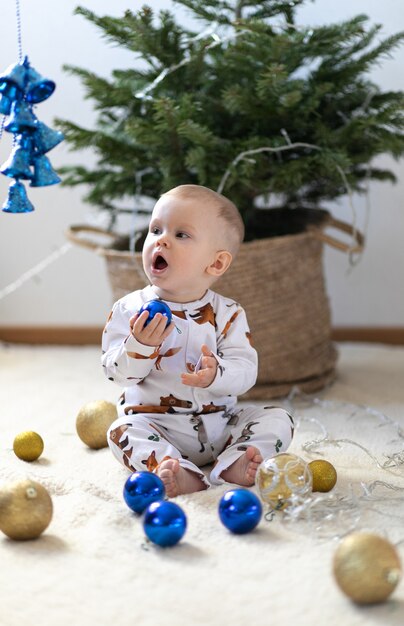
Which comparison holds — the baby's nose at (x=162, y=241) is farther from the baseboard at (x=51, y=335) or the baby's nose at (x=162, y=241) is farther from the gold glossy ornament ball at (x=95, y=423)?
the baseboard at (x=51, y=335)

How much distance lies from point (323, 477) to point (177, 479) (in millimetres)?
207

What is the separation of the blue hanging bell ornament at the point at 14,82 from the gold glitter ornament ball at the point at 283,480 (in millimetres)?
641

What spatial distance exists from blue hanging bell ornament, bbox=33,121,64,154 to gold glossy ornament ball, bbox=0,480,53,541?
0.52 meters

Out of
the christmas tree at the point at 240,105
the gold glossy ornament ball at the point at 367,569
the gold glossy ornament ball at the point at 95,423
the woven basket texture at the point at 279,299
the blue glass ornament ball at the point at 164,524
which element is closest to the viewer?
the gold glossy ornament ball at the point at 367,569

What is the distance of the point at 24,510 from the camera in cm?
102

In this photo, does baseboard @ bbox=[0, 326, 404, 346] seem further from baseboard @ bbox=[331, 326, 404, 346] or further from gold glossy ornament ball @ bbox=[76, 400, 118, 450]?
gold glossy ornament ball @ bbox=[76, 400, 118, 450]

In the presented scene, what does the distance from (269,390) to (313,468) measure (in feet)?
1.75

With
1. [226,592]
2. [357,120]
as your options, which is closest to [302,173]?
[357,120]

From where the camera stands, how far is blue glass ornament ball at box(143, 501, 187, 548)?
3.29ft

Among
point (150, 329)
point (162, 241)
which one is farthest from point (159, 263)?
point (150, 329)

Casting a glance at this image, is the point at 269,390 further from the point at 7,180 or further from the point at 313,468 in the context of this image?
the point at 7,180

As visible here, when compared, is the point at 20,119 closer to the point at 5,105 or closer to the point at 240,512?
the point at 5,105

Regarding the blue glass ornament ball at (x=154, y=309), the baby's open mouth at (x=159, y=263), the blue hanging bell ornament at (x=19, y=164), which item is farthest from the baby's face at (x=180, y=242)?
the blue hanging bell ornament at (x=19, y=164)

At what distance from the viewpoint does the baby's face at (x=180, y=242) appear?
4.18 ft
